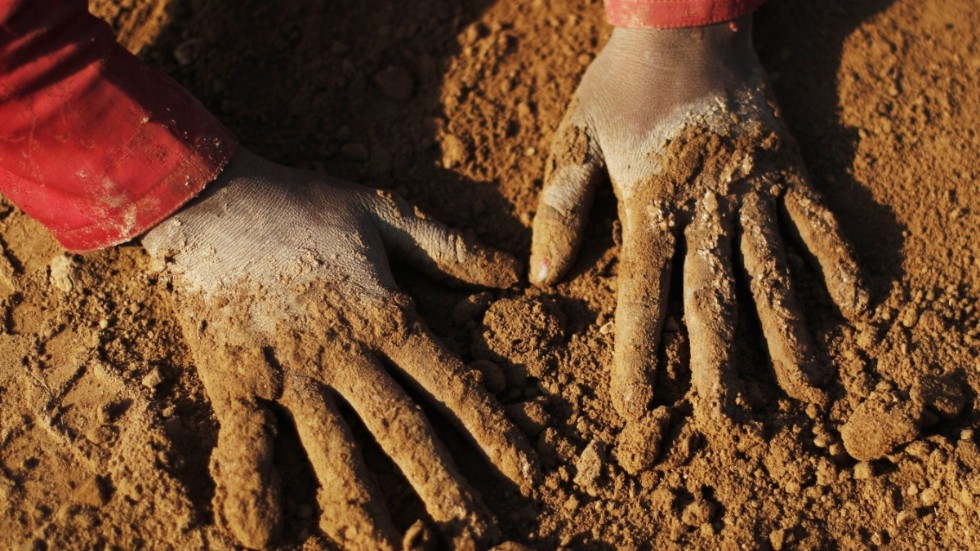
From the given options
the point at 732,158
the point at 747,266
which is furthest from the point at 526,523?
the point at 732,158

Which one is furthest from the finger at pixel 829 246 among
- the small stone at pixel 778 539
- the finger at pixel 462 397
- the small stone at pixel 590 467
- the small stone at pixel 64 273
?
the small stone at pixel 64 273

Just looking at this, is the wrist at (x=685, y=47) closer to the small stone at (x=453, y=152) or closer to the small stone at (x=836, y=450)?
the small stone at (x=453, y=152)

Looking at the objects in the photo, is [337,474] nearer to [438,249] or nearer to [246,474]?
[246,474]

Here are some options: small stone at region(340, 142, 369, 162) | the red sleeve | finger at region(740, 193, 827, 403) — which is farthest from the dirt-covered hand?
the red sleeve

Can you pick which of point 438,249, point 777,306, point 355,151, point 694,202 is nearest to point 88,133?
point 355,151

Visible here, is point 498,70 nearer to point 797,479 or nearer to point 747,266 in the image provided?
point 747,266

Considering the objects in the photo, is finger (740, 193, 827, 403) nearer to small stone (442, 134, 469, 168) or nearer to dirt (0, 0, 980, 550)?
dirt (0, 0, 980, 550)
